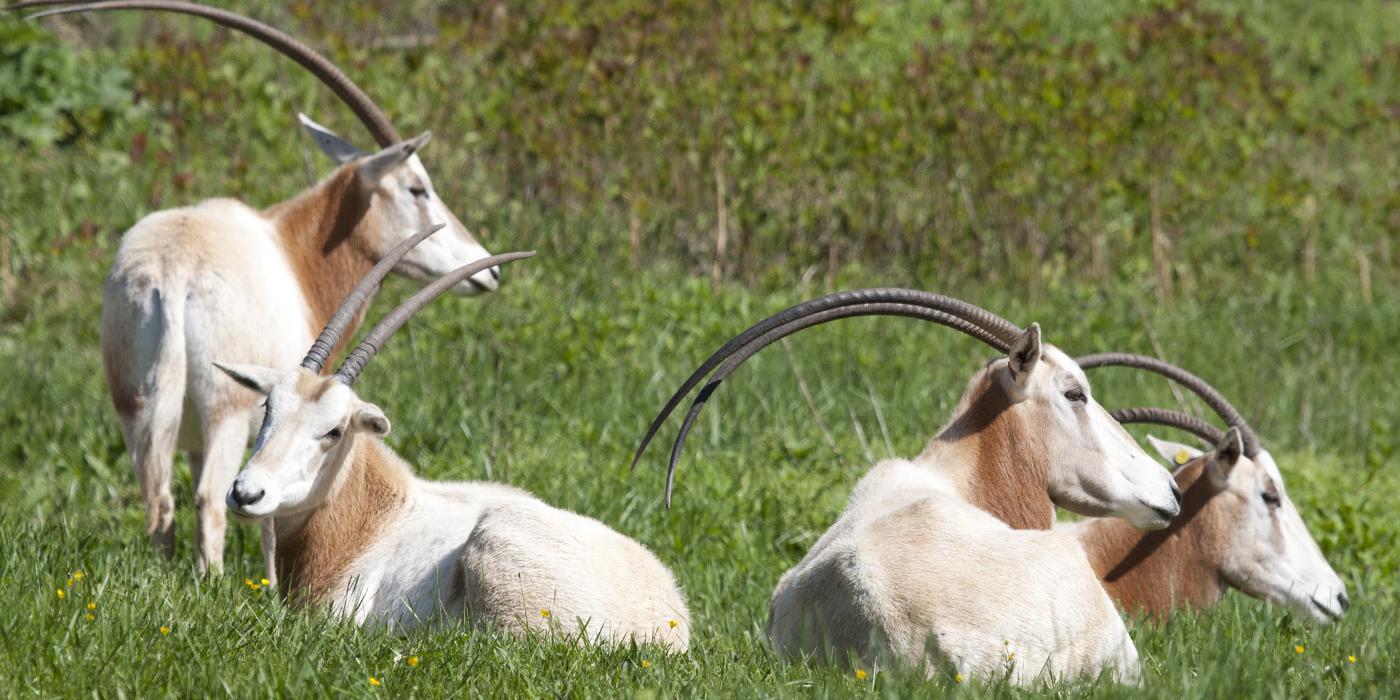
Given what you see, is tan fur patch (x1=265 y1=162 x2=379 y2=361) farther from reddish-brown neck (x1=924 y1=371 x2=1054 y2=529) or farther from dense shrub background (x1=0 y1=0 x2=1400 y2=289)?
dense shrub background (x1=0 y1=0 x2=1400 y2=289)

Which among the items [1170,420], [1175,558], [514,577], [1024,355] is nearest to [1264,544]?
[1175,558]

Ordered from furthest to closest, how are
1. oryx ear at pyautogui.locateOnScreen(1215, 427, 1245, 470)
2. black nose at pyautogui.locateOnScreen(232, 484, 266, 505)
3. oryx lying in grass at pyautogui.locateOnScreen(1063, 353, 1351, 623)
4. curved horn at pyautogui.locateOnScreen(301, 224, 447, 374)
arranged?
oryx lying in grass at pyautogui.locateOnScreen(1063, 353, 1351, 623), oryx ear at pyautogui.locateOnScreen(1215, 427, 1245, 470), curved horn at pyautogui.locateOnScreen(301, 224, 447, 374), black nose at pyautogui.locateOnScreen(232, 484, 266, 505)

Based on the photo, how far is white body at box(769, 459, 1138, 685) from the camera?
4305mm

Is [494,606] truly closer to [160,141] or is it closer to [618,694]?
[618,694]

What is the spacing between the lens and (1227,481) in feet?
20.4

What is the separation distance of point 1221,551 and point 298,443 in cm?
368

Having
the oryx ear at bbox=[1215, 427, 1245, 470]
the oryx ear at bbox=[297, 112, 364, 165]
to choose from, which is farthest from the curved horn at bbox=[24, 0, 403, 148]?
the oryx ear at bbox=[1215, 427, 1245, 470]

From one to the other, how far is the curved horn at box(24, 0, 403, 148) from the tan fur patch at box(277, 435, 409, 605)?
218 centimetres

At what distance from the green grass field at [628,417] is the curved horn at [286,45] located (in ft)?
5.33

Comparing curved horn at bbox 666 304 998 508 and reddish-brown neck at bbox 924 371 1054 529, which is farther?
reddish-brown neck at bbox 924 371 1054 529

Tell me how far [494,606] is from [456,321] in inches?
177

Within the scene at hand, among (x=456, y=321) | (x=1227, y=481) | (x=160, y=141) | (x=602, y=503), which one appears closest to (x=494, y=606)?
(x=602, y=503)

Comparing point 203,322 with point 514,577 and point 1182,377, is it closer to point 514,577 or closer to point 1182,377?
point 514,577

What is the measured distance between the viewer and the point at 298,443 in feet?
16.1
